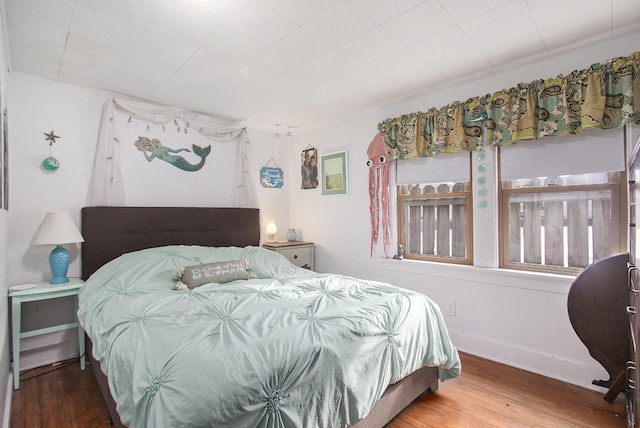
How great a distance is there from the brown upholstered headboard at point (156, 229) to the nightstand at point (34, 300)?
239mm

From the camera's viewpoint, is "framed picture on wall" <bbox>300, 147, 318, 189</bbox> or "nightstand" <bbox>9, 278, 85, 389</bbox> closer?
"nightstand" <bbox>9, 278, 85, 389</bbox>

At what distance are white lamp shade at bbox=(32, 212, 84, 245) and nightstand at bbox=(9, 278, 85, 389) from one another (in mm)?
339

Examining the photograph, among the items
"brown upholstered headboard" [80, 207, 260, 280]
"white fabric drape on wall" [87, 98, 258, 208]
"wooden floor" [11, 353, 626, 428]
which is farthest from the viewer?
"white fabric drape on wall" [87, 98, 258, 208]

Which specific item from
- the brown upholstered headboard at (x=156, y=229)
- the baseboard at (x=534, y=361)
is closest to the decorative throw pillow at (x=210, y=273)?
the brown upholstered headboard at (x=156, y=229)

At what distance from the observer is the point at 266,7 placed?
171 cm

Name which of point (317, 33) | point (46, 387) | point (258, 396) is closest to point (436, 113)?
point (317, 33)

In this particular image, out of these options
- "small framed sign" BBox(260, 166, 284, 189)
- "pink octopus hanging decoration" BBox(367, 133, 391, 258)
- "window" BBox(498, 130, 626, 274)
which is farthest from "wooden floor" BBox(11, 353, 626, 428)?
"small framed sign" BBox(260, 166, 284, 189)

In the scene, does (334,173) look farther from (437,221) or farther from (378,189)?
(437,221)

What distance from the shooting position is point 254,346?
1281 mm

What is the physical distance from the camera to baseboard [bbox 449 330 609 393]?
2.15m

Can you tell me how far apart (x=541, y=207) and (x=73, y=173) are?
3.90 m

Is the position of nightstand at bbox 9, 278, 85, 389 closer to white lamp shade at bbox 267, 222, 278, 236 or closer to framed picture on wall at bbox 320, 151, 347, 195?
white lamp shade at bbox 267, 222, 278, 236

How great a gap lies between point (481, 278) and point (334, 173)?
1951mm

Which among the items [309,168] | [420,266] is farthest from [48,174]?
[420,266]
